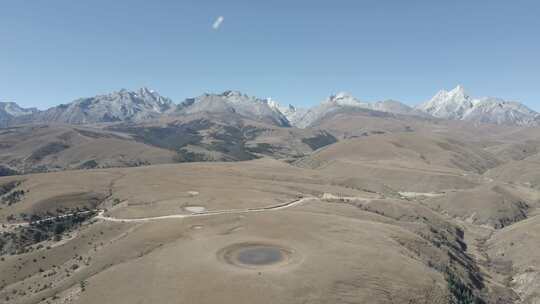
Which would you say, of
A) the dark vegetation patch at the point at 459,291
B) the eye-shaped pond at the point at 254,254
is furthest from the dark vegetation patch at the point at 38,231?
the dark vegetation patch at the point at 459,291

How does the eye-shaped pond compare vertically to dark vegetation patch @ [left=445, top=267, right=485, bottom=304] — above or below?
above

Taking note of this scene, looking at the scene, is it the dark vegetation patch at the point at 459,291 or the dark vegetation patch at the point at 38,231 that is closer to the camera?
the dark vegetation patch at the point at 459,291

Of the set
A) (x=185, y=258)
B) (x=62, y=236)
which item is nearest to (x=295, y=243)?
(x=185, y=258)

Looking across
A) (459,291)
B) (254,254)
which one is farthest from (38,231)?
(459,291)

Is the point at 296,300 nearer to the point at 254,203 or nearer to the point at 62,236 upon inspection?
the point at 254,203

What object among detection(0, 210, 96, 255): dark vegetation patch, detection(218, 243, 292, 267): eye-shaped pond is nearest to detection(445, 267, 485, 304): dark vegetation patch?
detection(218, 243, 292, 267): eye-shaped pond

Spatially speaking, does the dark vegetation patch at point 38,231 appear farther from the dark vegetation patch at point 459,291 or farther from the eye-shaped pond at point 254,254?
the dark vegetation patch at point 459,291

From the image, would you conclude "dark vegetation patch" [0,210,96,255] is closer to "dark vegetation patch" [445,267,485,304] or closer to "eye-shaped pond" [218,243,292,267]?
"eye-shaped pond" [218,243,292,267]

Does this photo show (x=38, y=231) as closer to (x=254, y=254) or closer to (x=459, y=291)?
(x=254, y=254)
